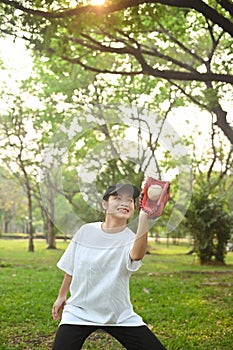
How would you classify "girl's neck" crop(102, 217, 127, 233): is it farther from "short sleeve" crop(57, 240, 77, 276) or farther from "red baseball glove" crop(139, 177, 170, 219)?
"short sleeve" crop(57, 240, 77, 276)

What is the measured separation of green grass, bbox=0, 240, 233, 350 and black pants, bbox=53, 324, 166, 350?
0.85 m

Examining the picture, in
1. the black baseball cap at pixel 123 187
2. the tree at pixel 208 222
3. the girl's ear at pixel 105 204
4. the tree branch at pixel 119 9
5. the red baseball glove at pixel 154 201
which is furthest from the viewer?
the tree at pixel 208 222

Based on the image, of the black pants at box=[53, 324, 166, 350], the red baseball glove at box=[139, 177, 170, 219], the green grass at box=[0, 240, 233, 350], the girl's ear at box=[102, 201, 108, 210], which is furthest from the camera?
the green grass at box=[0, 240, 233, 350]

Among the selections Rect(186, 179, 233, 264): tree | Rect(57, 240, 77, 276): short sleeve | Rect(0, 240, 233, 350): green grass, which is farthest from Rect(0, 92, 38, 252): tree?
Rect(57, 240, 77, 276): short sleeve

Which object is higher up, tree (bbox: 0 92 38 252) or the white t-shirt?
tree (bbox: 0 92 38 252)

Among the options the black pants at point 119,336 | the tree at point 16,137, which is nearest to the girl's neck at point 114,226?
the black pants at point 119,336

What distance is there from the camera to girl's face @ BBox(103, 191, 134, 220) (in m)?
2.91

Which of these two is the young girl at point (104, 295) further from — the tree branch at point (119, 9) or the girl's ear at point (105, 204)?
the tree branch at point (119, 9)

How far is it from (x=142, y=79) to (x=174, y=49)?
5.00ft

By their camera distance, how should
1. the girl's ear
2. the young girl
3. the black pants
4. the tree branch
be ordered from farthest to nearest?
the tree branch
the black pants
the young girl
the girl's ear

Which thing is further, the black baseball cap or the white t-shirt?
the white t-shirt

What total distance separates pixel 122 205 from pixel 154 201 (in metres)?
0.34

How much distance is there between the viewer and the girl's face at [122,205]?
9.54ft

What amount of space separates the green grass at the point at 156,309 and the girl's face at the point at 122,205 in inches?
45.3
